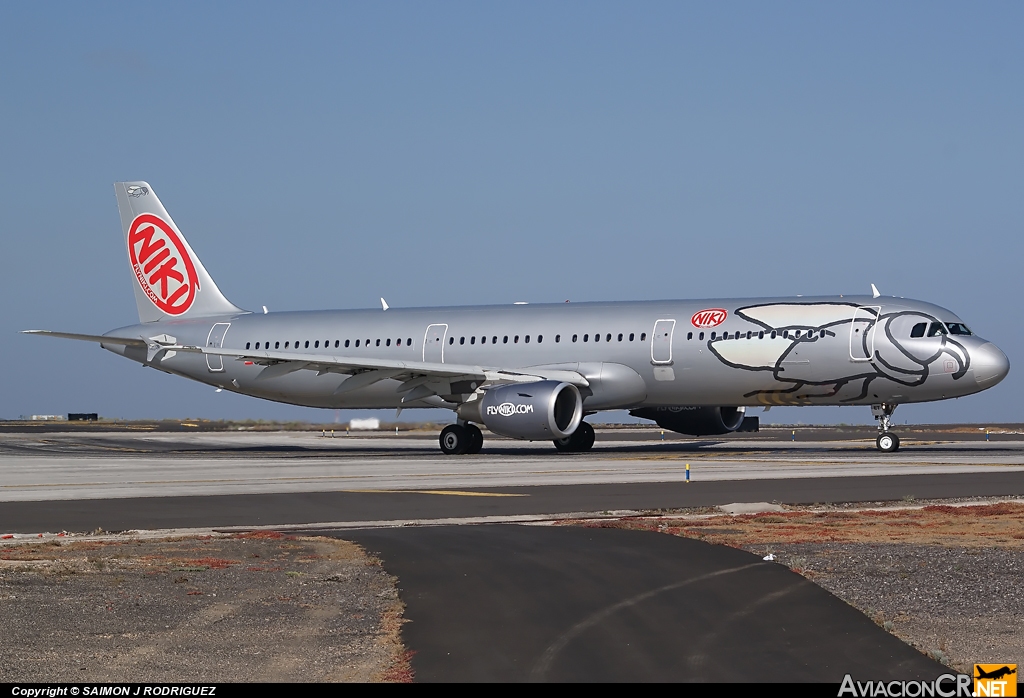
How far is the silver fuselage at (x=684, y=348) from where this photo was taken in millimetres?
33844

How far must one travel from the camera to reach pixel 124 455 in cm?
3847

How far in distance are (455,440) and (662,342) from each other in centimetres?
718

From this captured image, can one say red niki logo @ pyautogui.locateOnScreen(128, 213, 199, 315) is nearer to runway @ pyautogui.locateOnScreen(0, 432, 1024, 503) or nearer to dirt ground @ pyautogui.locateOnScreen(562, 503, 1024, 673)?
runway @ pyautogui.locateOnScreen(0, 432, 1024, 503)

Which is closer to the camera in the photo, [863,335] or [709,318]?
[863,335]

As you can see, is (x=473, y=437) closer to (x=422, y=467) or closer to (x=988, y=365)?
(x=422, y=467)

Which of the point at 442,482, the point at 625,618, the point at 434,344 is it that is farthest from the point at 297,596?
the point at 434,344

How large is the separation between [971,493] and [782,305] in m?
15.5

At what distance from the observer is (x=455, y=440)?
3791 cm

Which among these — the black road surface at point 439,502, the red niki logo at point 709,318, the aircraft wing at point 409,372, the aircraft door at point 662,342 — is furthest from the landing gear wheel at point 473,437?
the black road surface at point 439,502

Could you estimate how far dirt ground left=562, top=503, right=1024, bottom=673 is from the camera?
8.67 metres

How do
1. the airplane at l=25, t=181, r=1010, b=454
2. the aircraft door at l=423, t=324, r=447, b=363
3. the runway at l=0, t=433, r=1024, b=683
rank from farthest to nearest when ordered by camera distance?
the aircraft door at l=423, t=324, r=447, b=363 < the airplane at l=25, t=181, r=1010, b=454 < the runway at l=0, t=433, r=1024, b=683

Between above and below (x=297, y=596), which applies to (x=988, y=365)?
above

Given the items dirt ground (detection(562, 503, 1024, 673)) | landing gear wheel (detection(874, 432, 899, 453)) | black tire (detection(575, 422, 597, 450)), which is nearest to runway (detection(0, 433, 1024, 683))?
dirt ground (detection(562, 503, 1024, 673))

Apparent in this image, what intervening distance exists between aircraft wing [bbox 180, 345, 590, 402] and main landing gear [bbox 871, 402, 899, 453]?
8681mm
